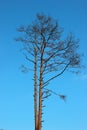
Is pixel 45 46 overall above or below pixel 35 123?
above

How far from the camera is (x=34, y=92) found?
25062 millimetres

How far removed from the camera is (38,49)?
25.6 meters

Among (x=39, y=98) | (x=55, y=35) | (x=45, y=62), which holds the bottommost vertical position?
(x=39, y=98)

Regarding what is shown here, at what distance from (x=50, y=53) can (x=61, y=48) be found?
0.87 m

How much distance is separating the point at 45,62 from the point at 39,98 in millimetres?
2550

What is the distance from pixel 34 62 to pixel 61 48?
2.13 metres

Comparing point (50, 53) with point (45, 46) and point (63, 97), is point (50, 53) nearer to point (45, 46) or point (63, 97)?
point (45, 46)

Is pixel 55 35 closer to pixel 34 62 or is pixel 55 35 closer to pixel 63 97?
pixel 34 62

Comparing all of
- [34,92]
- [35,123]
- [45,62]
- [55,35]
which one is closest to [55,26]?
[55,35]

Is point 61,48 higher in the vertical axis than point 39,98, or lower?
higher

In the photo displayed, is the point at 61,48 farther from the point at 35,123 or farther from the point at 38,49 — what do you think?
the point at 35,123

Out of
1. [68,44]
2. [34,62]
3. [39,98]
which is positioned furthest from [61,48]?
[39,98]

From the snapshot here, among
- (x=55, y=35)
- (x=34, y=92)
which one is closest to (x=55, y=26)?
(x=55, y=35)

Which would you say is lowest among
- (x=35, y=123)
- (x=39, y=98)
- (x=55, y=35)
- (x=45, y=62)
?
(x=35, y=123)
